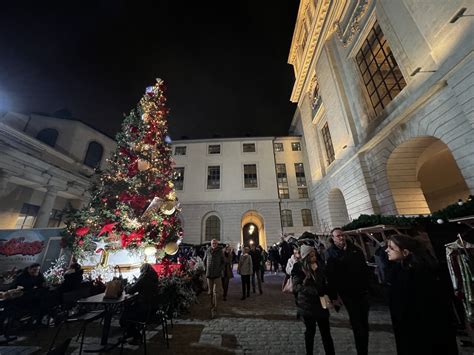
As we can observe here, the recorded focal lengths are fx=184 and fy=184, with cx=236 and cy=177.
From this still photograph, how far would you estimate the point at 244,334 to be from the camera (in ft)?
12.3

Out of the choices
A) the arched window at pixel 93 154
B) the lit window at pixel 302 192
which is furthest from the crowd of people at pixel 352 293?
the lit window at pixel 302 192

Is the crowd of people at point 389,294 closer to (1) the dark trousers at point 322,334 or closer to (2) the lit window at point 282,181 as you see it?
(1) the dark trousers at point 322,334

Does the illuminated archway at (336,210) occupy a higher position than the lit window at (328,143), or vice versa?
the lit window at (328,143)

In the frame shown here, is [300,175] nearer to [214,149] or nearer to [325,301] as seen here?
[214,149]

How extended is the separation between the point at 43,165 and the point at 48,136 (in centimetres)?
734

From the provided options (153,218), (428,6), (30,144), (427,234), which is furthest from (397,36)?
(30,144)

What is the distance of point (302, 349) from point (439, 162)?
13.9m

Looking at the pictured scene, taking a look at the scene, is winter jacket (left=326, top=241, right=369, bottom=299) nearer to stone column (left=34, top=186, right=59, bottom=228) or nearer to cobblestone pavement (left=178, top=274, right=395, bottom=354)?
cobblestone pavement (left=178, top=274, right=395, bottom=354)

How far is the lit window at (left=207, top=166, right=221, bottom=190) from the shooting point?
21984mm

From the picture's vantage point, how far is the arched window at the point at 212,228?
20.2 m

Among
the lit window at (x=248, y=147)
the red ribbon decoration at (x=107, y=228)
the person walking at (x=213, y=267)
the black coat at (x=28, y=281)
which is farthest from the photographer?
the lit window at (x=248, y=147)

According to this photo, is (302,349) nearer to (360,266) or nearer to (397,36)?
(360,266)

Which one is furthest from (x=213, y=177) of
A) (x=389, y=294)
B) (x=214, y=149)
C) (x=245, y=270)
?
(x=389, y=294)

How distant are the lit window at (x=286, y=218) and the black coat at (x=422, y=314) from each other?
19.0 m
